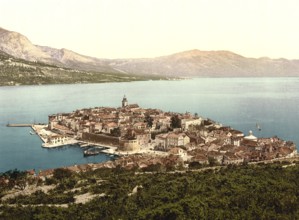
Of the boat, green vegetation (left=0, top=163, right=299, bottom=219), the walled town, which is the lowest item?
the boat

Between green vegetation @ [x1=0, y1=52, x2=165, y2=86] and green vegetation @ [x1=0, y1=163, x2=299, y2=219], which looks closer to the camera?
green vegetation @ [x1=0, y1=163, x2=299, y2=219]

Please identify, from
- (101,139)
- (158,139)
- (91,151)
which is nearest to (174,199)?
(91,151)

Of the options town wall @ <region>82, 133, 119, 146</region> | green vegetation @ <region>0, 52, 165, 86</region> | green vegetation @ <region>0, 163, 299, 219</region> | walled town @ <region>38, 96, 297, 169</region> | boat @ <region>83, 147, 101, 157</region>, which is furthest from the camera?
green vegetation @ <region>0, 52, 165, 86</region>

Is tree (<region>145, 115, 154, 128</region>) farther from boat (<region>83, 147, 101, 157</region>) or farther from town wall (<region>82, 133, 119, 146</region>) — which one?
boat (<region>83, 147, 101, 157</region>)

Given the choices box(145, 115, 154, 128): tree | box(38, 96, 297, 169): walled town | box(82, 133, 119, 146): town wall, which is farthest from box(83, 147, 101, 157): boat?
box(145, 115, 154, 128): tree

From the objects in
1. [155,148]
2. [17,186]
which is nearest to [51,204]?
[17,186]

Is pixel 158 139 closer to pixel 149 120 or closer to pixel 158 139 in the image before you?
pixel 158 139
